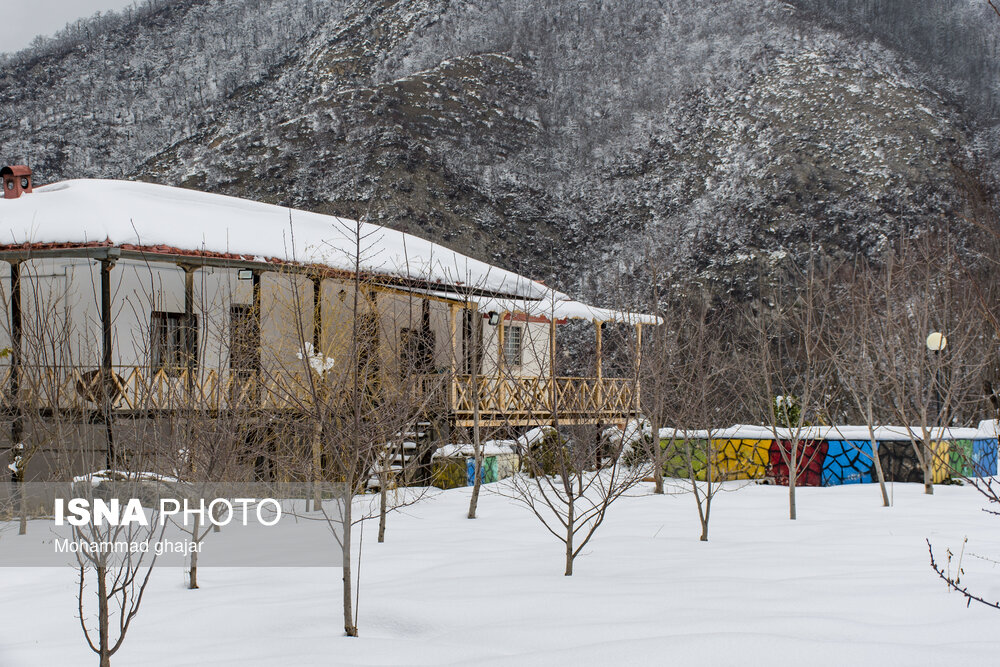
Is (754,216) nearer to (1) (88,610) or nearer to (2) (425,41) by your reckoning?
(2) (425,41)

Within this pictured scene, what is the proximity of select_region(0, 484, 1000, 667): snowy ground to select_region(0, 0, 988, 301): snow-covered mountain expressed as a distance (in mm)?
22871

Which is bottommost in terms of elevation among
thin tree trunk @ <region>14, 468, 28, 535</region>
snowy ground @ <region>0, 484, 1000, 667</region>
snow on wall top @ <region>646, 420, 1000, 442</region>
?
snowy ground @ <region>0, 484, 1000, 667</region>

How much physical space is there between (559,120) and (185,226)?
52148 mm

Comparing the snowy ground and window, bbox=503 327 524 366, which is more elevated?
window, bbox=503 327 524 366

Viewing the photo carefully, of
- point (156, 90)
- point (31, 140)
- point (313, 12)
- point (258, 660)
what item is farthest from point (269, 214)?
point (313, 12)

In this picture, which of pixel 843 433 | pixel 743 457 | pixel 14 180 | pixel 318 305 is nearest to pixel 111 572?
pixel 318 305

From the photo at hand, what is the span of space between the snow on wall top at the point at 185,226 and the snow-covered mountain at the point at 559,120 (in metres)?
17.1

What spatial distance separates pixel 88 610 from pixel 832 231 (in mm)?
40427

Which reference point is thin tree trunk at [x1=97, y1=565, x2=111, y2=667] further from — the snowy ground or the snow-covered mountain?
the snow-covered mountain

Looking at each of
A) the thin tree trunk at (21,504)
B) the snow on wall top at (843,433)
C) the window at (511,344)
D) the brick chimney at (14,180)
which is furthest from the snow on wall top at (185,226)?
the snow on wall top at (843,433)

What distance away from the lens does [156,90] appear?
249ft

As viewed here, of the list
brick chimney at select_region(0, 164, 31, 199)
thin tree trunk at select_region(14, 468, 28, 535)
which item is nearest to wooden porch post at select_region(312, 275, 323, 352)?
thin tree trunk at select_region(14, 468, 28, 535)

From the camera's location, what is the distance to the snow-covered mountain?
46.1 metres

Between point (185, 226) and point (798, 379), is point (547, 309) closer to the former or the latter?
point (798, 379)
